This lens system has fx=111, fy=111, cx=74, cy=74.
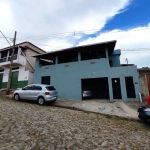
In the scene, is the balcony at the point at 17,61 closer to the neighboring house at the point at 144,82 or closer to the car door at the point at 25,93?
the car door at the point at 25,93

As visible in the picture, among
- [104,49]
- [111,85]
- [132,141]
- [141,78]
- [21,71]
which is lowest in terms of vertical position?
[132,141]

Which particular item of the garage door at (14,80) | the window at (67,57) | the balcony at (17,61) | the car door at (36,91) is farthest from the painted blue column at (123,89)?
the garage door at (14,80)

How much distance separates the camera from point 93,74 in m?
12.0

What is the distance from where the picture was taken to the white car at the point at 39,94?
371 inches

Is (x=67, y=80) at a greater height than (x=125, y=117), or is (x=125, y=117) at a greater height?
(x=67, y=80)

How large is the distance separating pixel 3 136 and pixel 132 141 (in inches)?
176

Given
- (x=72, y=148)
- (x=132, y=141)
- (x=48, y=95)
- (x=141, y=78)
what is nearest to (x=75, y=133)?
(x=72, y=148)

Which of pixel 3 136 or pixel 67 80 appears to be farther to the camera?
pixel 67 80

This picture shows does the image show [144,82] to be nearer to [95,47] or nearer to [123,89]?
[123,89]

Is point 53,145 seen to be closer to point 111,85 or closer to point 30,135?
point 30,135

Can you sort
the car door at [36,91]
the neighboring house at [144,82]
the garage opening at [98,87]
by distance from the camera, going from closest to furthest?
the car door at [36,91] → the neighboring house at [144,82] → the garage opening at [98,87]

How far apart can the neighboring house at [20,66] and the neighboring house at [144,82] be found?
1406 centimetres

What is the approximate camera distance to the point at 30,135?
380cm

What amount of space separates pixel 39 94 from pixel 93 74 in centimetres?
587
